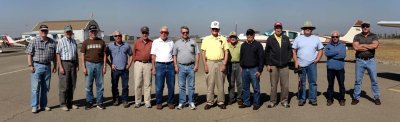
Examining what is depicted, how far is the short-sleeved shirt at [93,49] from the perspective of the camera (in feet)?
23.9

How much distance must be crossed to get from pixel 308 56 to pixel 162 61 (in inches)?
111

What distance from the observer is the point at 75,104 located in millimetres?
8078


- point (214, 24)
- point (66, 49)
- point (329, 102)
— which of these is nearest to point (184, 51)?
point (214, 24)

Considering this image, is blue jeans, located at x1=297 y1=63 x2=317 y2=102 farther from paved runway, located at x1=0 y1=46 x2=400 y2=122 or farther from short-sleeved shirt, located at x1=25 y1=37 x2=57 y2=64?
short-sleeved shirt, located at x1=25 y1=37 x2=57 y2=64

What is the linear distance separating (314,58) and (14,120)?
5560 mm

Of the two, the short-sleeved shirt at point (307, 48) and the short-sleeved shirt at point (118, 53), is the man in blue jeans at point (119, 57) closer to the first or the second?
the short-sleeved shirt at point (118, 53)

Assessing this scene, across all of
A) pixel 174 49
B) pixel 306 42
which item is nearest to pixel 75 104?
pixel 174 49

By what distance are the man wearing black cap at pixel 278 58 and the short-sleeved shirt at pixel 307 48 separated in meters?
0.29

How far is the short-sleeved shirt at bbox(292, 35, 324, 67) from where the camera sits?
756cm

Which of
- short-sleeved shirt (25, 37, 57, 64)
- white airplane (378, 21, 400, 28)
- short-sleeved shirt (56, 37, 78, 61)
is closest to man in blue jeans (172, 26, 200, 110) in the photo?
short-sleeved shirt (56, 37, 78, 61)

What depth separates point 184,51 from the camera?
7.21 metres

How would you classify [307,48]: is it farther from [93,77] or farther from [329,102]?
[93,77]

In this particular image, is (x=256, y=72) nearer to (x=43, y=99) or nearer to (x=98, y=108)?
(x=98, y=108)

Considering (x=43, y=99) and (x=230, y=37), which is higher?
(x=230, y=37)
